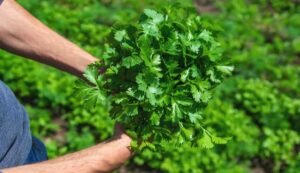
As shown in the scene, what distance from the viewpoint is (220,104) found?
4.09 m

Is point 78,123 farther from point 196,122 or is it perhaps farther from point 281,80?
point 196,122

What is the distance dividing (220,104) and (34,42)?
2.31m

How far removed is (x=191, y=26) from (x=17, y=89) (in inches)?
96.2

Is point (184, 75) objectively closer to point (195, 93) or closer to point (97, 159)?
point (195, 93)

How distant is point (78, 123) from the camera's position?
3920 millimetres

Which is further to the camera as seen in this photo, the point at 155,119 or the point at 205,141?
the point at 205,141

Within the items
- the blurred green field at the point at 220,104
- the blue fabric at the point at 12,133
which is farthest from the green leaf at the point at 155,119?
the blurred green field at the point at 220,104

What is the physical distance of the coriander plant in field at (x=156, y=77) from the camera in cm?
179

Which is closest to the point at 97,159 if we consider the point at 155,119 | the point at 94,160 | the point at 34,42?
the point at 94,160

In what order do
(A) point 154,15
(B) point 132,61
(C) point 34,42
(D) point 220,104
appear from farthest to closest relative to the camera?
(D) point 220,104, (C) point 34,42, (A) point 154,15, (B) point 132,61

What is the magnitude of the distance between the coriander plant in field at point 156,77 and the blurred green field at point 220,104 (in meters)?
1.81

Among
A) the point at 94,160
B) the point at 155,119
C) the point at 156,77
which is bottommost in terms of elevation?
the point at 94,160

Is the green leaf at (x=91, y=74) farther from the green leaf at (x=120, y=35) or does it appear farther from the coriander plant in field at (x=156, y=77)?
the green leaf at (x=120, y=35)

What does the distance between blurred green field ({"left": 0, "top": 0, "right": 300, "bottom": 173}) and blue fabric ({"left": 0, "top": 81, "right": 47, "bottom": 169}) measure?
5.20ft
